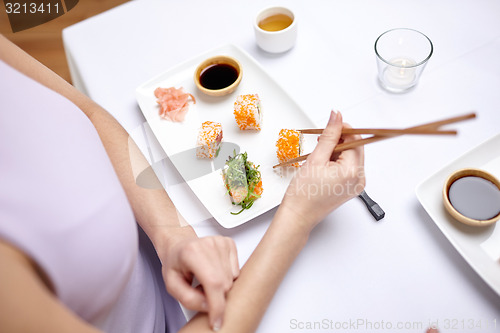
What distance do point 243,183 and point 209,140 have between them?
18 centimetres

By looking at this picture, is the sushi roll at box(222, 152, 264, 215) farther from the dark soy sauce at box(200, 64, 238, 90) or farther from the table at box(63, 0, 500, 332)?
the dark soy sauce at box(200, 64, 238, 90)

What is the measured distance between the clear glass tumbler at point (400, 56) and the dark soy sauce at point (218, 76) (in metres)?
0.46

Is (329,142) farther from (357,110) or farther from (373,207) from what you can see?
(357,110)

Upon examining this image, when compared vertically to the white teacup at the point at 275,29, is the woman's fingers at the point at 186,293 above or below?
below

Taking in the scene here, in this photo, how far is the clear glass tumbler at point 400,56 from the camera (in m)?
1.18

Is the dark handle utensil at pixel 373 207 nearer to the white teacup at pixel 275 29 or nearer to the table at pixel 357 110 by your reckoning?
the table at pixel 357 110

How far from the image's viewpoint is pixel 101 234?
65cm

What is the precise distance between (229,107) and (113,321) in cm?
71

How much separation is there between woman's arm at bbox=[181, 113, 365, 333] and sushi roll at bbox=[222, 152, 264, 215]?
0.44ft

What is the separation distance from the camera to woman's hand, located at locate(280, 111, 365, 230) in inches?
34.3

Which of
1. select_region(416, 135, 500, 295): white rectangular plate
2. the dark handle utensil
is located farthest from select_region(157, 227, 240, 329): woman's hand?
select_region(416, 135, 500, 295): white rectangular plate

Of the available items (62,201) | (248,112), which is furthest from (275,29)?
(62,201)

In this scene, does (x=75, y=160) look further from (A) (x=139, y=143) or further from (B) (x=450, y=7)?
(B) (x=450, y=7)

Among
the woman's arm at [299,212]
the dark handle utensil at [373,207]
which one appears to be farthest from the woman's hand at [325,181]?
the dark handle utensil at [373,207]
